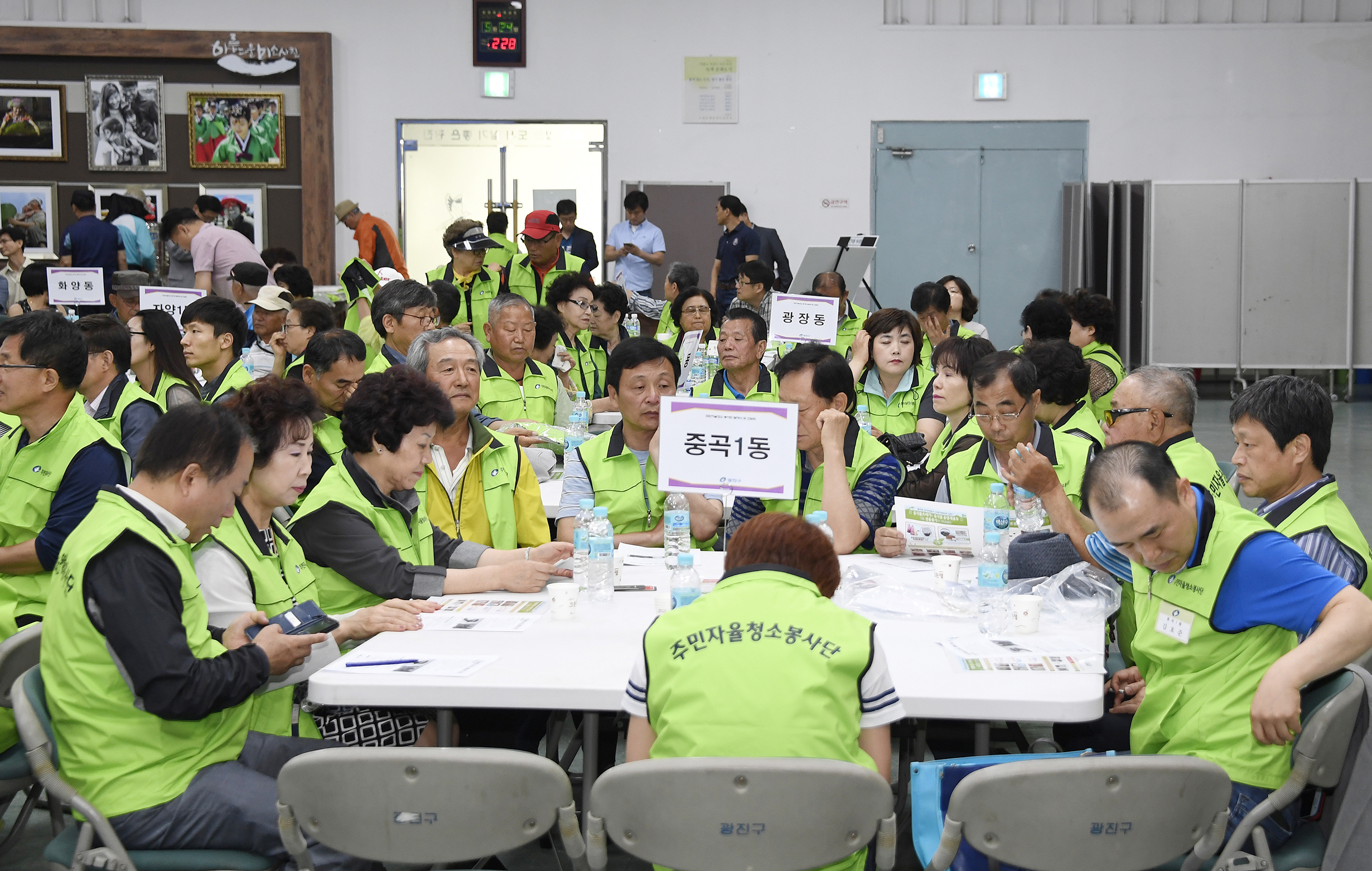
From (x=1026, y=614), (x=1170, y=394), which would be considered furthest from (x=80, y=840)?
(x=1170, y=394)

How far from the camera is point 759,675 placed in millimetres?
1999

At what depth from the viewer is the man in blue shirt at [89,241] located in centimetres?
1007

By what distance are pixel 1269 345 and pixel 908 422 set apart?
25.6 feet

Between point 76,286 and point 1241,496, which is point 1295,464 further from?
point 76,286

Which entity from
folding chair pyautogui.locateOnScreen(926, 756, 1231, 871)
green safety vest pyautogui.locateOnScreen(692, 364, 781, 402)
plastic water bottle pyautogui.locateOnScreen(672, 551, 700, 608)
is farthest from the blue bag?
green safety vest pyautogui.locateOnScreen(692, 364, 781, 402)

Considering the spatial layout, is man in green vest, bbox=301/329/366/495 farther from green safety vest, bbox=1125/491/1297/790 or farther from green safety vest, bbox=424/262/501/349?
green safety vest, bbox=424/262/501/349

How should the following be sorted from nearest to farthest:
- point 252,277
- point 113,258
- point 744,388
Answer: point 744,388, point 252,277, point 113,258

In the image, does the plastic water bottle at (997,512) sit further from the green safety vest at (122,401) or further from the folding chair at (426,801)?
the green safety vest at (122,401)

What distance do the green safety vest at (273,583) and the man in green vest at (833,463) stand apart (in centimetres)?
135

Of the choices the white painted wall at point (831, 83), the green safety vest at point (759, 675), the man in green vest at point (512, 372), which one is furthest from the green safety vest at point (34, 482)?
the white painted wall at point (831, 83)

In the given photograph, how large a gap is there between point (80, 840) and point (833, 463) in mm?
2266

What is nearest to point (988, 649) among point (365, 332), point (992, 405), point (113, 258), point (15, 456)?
point (992, 405)

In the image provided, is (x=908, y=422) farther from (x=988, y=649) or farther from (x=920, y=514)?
(x=988, y=649)

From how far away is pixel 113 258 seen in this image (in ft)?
33.9
